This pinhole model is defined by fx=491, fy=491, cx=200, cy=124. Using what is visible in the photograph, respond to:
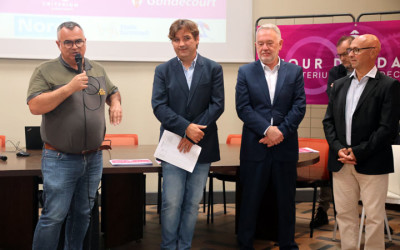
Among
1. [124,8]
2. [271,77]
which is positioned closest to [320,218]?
[271,77]

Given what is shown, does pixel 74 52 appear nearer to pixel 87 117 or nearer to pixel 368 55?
pixel 87 117

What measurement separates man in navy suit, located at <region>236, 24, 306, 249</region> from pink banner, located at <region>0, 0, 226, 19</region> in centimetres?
228

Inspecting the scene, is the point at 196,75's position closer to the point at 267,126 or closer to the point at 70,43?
the point at 267,126

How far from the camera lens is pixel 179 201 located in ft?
10.3

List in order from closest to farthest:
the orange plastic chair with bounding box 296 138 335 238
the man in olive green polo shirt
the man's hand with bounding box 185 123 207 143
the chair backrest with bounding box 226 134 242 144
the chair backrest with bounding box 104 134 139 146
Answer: the man in olive green polo shirt, the man's hand with bounding box 185 123 207 143, the orange plastic chair with bounding box 296 138 335 238, the chair backrest with bounding box 104 134 139 146, the chair backrest with bounding box 226 134 242 144

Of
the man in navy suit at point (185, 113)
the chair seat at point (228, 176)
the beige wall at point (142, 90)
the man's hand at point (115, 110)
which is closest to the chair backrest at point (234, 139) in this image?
the chair seat at point (228, 176)

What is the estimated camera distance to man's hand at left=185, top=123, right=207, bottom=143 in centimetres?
304

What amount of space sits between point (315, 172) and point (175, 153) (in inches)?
73.6

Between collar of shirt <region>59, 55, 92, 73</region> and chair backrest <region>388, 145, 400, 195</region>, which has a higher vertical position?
collar of shirt <region>59, 55, 92, 73</region>

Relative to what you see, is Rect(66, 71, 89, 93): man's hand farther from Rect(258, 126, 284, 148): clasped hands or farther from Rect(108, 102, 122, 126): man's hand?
Rect(258, 126, 284, 148): clasped hands

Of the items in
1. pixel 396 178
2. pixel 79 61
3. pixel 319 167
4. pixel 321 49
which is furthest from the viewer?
pixel 321 49

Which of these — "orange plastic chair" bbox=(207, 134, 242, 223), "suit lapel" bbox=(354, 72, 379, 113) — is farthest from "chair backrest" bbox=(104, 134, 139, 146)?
"suit lapel" bbox=(354, 72, 379, 113)

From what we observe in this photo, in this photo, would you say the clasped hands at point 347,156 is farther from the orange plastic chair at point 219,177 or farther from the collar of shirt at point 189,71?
the orange plastic chair at point 219,177

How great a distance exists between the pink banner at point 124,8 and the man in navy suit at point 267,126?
228cm
